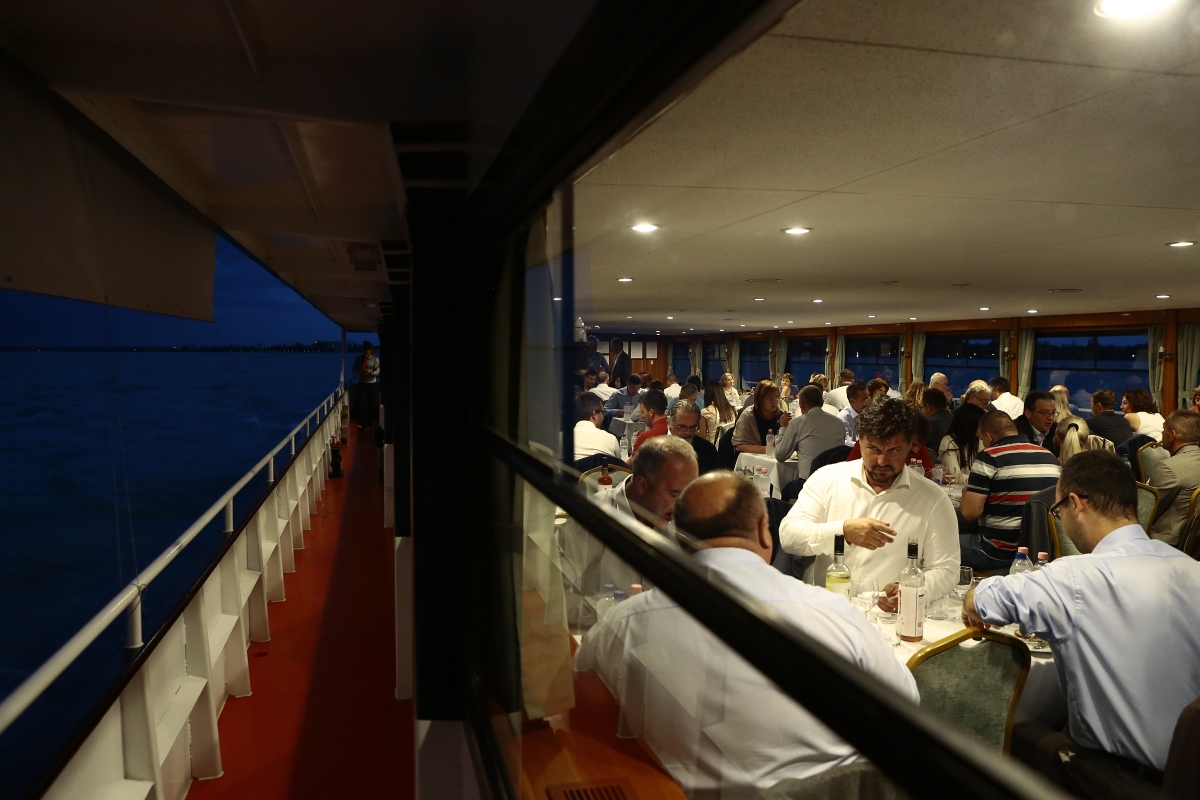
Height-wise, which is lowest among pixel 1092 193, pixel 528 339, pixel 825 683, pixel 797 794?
pixel 797 794

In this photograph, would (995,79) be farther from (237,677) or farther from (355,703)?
(237,677)

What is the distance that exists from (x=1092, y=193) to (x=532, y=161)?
233cm

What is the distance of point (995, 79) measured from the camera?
5.03ft

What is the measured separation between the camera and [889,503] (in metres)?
2.36

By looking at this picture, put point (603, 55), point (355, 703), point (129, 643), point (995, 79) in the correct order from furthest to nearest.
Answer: point (355, 703), point (129, 643), point (995, 79), point (603, 55)

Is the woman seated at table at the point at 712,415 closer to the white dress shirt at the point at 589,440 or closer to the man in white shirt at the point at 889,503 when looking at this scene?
the white dress shirt at the point at 589,440


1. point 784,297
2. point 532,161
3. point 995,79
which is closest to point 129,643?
point 532,161

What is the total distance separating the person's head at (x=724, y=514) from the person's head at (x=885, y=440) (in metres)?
1.82

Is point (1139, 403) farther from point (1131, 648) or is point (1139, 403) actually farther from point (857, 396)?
point (1131, 648)

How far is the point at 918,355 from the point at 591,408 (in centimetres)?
1329

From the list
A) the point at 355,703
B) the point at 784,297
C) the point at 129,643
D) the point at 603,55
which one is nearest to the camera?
the point at 603,55

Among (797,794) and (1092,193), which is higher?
(1092,193)

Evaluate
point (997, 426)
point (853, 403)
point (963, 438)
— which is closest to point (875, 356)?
point (853, 403)

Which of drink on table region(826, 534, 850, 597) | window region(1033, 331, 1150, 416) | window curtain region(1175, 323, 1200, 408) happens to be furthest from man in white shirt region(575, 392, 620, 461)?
window curtain region(1175, 323, 1200, 408)
